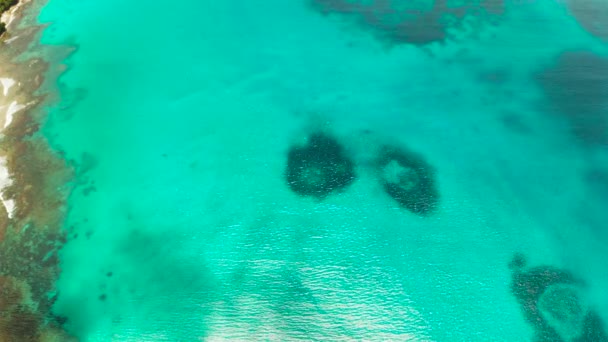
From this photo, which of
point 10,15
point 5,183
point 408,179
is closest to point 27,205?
point 5,183

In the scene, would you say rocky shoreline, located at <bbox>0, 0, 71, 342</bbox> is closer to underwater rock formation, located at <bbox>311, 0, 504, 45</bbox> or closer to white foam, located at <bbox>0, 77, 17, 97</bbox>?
white foam, located at <bbox>0, 77, 17, 97</bbox>

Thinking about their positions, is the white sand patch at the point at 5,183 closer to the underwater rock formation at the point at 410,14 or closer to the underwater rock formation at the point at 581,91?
the underwater rock formation at the point at 410,14

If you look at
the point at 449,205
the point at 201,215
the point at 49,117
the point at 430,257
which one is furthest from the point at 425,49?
the point at 49,117

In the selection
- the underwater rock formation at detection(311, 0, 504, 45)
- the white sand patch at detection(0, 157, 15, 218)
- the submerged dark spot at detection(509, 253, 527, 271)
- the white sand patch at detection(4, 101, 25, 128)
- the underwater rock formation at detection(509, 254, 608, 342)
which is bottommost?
the underwater rock formation at detection(509, 254, 608, 342)

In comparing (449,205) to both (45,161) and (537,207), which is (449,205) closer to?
(537,207)

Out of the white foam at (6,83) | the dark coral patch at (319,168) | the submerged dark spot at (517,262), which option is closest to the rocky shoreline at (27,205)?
the white foam at (6,83)

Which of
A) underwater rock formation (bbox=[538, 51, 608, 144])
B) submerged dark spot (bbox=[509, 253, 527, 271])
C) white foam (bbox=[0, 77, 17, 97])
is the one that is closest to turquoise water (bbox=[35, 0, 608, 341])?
submerged dark spot (bbox=[509, 253, 527, 271])

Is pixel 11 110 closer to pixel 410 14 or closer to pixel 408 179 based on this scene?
pixel 408 179
